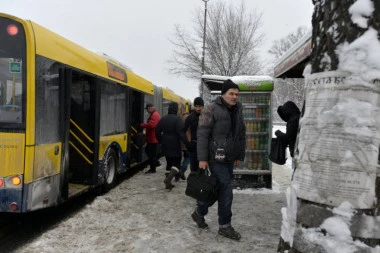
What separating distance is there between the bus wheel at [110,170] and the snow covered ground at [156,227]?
309mm

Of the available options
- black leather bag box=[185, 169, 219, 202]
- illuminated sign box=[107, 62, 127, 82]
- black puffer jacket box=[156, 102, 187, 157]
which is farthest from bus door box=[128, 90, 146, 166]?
black leather bag box=[185, 169, 219, 202]

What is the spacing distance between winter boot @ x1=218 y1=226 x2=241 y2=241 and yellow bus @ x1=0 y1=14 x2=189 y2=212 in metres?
Result: 2.49

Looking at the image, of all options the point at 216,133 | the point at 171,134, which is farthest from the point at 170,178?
the point at 216,133

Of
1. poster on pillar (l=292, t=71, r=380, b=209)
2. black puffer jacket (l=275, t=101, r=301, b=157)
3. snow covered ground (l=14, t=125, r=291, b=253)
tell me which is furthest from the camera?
snow covered ground (l=14, t=125, r=291, b=253)

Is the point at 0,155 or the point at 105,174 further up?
the point at 0,155

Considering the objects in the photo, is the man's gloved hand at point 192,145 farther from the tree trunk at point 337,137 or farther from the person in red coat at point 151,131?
the tree trunk at point 337,137

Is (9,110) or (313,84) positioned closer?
(313,84)

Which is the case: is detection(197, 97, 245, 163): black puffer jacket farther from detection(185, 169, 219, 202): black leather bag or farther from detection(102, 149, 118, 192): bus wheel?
detection(102, 149, 118, 192): bus wheel

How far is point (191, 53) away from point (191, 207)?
74.4 ft

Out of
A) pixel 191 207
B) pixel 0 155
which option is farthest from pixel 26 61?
pixel 191 207

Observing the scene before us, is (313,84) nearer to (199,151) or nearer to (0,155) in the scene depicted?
(199,151)

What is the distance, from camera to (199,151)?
4.76 metres

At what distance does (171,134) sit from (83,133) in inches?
81.8

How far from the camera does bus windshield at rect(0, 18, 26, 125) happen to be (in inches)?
186
